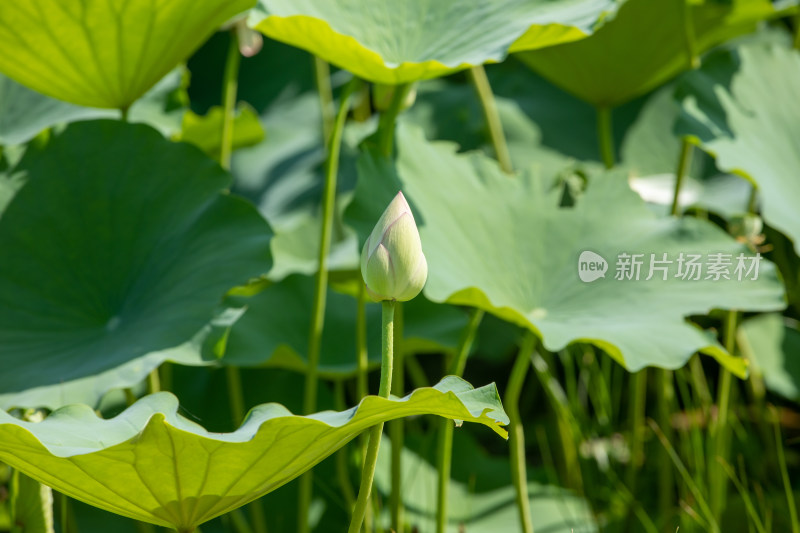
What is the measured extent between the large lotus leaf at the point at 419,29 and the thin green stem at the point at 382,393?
0.42m

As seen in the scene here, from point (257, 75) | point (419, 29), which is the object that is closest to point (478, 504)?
point (419, 29)

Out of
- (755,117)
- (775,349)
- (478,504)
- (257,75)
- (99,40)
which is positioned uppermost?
(99,40)

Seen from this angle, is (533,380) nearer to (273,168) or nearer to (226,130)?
(273,168)

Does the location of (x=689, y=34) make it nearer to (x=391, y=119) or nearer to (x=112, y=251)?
(x=391, y=119)

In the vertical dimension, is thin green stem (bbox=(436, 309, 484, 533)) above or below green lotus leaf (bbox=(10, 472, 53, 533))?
below

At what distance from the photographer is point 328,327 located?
1.56 metres

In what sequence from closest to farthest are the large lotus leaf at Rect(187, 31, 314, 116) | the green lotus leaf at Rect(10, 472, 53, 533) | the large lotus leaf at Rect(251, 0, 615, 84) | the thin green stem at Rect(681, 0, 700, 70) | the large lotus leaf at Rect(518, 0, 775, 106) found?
the green lotus leaf at Rect(10, 472, 53, 533) < the large lotus leaf at Rect(251, 0, 615, 84) < the thin green stem at Rect(681, 0, 700, 70) < the large lotus leaf at Rect(518, 0, 775, 106) < the large lotus leaf at Rect(187, 31, 314, 116)

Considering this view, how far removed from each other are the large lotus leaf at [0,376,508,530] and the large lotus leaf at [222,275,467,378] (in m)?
0.48

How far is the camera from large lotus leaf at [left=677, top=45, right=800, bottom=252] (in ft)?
4.58

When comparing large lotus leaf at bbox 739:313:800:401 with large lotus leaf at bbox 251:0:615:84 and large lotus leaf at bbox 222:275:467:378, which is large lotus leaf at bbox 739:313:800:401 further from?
large lotus leaf at bbox 251:0:615:84

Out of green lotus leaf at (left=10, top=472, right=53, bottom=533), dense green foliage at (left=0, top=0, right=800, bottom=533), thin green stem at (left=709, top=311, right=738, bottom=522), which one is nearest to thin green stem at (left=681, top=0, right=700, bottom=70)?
dense green foliage at (left=0, top=0, right=800, bottom=533)

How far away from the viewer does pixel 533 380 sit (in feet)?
7.04

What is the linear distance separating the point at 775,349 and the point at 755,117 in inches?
25.4

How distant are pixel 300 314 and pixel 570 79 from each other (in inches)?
29.7
